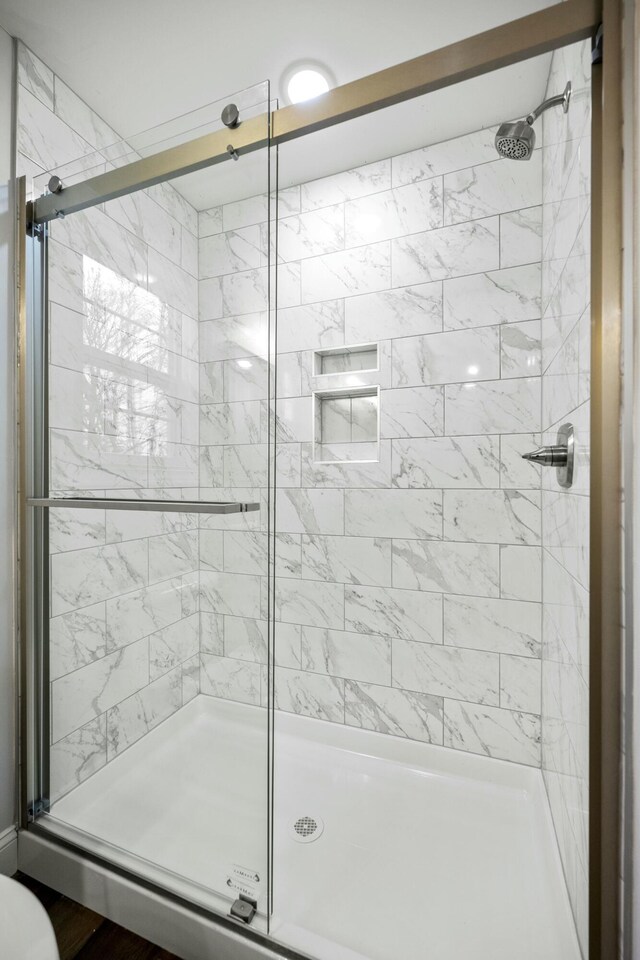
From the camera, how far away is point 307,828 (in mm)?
1492

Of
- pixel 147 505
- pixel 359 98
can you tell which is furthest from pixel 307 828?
pixel 359 98

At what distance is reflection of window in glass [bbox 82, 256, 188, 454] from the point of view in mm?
1194

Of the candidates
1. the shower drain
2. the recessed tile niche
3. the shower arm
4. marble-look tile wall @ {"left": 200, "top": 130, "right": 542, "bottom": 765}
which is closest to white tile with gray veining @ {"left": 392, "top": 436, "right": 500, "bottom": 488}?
marble-look tile wall @ {"left": 200, "top": 130, "right": 542, "bottom": 765}

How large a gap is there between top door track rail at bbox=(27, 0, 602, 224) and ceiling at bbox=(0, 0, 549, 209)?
0.19 ft

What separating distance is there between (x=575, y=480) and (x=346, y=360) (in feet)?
4.04

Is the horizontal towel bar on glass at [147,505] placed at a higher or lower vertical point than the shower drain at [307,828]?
higher

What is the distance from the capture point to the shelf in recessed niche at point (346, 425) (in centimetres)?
200

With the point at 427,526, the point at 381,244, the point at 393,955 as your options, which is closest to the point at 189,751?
the point at 393,955

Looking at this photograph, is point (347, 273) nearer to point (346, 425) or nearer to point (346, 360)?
point (346, 360)

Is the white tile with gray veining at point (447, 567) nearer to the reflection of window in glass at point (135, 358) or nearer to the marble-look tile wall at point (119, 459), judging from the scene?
the marble-look tile wall at point (119, 459)

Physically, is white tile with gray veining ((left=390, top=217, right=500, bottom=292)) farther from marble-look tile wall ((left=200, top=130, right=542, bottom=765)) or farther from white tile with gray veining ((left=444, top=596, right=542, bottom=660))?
white tile with gray veining ((left=444, top=596, right=542, bottom=660))

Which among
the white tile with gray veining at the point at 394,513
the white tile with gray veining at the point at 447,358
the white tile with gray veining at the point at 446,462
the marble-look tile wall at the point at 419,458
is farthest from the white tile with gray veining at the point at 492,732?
the white tile with gray veining at the point at 447,358

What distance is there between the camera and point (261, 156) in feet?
3.52

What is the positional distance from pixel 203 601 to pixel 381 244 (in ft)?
5.30
